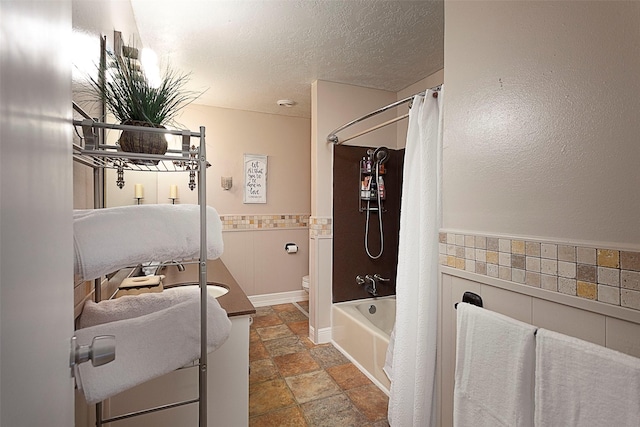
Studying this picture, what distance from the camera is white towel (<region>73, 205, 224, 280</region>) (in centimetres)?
71

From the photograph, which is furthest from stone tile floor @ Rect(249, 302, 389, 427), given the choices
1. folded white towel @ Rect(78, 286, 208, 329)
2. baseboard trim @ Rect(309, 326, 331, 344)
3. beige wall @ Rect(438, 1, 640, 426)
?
folded white towel @ Rect(78, 286, 208, 329)

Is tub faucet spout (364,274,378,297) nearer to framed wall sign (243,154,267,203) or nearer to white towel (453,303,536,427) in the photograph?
framed wall sign (243,154,267,203)

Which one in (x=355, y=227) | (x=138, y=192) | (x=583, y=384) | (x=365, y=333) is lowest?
(x=365, y=333)

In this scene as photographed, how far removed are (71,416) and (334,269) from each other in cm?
233

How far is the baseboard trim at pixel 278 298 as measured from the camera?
3816mm

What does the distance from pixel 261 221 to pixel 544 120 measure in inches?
128

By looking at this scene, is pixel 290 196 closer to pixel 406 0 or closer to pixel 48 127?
pixel 406 0

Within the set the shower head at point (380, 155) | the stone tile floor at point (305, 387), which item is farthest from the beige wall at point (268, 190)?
the shower head at point (380, 155)

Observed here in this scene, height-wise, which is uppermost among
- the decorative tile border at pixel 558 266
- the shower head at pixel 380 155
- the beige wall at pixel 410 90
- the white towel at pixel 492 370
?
the beige wall at pixel 410 90

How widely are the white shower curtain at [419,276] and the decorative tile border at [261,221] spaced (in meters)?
2.45

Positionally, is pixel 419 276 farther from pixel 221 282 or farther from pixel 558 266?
pixel 221 282

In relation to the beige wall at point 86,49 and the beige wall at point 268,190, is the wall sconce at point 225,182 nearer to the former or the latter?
the beige wall at point 268,190

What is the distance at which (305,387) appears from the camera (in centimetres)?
212

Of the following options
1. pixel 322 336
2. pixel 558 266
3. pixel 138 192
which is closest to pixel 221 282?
pixel 138 192
